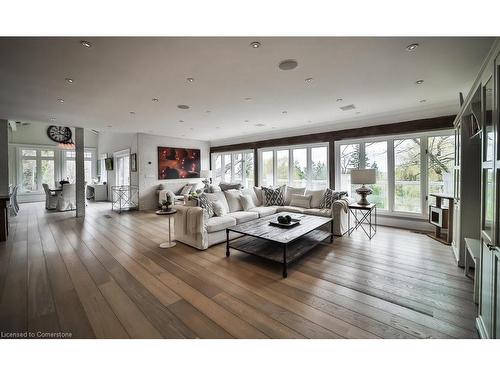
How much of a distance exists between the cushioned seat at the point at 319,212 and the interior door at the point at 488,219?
269cm

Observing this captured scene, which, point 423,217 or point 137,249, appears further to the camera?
point 423,217

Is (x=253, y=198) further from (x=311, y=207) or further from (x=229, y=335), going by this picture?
(x=229, y=335)

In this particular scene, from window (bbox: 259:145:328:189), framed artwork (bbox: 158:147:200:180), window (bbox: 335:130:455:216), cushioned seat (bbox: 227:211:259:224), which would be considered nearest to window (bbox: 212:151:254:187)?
window (bbox: 259:145:328:189)

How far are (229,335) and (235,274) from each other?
100cm

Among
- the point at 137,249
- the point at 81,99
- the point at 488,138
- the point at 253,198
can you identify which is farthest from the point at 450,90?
the point at 81,99

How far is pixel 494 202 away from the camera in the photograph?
1.41m

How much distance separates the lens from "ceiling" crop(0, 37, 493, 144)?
210 cm

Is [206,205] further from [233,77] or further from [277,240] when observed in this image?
[233,77]

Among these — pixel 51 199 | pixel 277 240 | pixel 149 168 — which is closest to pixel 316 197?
pixel 277 240

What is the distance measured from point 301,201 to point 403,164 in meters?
2.46

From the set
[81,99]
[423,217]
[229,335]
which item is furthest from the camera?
[423,217]

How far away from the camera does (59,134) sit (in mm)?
9742

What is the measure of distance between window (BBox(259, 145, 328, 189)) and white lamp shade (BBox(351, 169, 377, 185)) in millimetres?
1572

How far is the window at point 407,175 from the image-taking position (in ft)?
15.2
